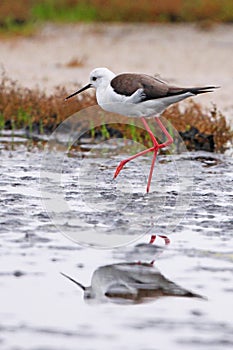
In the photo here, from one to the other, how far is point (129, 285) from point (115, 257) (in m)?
A: 0.55

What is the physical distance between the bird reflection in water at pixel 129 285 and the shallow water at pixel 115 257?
0.05 metres

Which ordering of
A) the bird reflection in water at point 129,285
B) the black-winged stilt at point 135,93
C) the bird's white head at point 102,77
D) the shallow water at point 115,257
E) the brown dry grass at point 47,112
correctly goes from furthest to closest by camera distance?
1. the brown dry grass at point 47,112
2. the bird's white head at point 102,77
3. the black-winged stilt at point 135,93
4. the bird reflection in water at point 129,285
5. the shallow water at point 115,257

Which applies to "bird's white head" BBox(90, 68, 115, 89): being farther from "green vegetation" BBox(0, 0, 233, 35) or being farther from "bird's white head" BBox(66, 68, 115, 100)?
"green vegetation" BBox(0, 0, 233, 35)

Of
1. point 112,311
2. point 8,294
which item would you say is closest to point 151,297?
point 112,311

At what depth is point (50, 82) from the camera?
1352cm

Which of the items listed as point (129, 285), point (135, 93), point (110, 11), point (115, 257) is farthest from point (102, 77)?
point (110, 11)

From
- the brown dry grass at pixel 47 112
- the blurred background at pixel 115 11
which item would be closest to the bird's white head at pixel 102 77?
the brown dry grass at pixel 47 112

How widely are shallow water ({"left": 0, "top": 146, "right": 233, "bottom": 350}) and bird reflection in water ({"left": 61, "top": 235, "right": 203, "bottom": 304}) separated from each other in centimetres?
5

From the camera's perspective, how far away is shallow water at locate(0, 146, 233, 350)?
4375mm

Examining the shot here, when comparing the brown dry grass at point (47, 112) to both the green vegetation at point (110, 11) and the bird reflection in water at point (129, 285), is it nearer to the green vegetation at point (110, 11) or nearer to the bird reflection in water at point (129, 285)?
the bird reflection in water at point (129, 285)

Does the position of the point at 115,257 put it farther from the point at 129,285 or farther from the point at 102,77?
the point at 102,77

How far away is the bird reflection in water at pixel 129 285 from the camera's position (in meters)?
4.92

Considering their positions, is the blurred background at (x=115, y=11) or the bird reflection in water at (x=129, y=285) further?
the blurred background at (x=115, y=11)

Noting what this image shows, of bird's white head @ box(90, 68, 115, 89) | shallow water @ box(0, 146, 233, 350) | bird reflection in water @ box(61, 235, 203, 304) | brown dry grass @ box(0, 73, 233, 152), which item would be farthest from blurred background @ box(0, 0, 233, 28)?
bird reflection in water @ box(61, 235, 203, 304)
